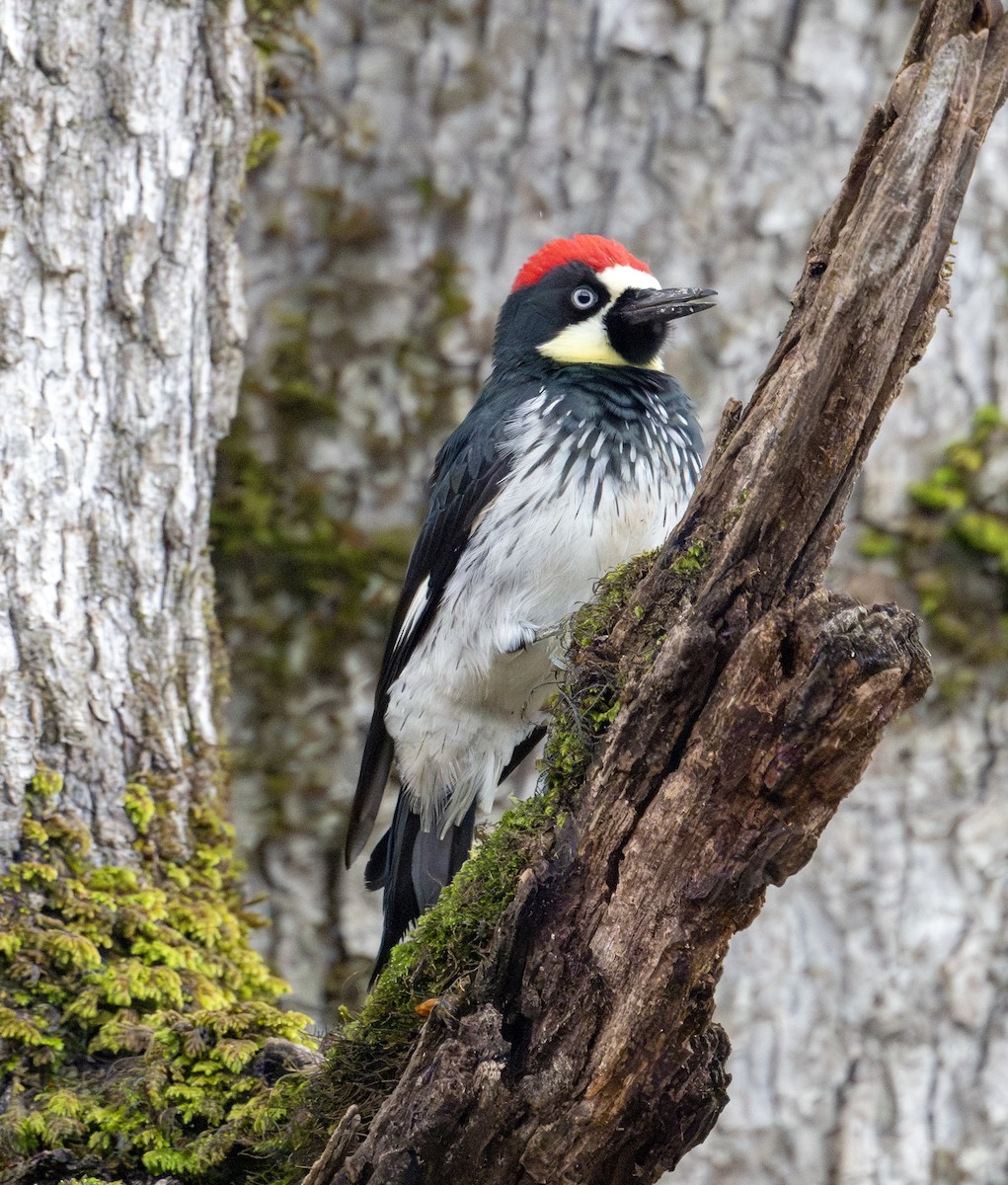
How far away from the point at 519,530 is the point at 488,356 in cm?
112

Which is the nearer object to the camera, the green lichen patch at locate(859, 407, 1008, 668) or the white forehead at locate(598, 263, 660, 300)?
the white forehead at locate(598, 263, 660, 300)

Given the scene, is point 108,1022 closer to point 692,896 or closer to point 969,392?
point 692,896

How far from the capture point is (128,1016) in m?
2.66

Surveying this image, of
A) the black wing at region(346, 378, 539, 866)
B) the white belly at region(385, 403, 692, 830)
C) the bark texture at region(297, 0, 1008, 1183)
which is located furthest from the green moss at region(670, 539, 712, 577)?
the black wing at region(346, 378, 539, 866)

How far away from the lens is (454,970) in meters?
2.17

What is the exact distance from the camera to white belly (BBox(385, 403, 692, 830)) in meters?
3.26

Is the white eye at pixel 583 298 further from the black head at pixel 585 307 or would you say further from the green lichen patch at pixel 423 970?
the green lichen patch at pixel 423 970

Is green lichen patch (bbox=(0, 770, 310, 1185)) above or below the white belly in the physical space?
below

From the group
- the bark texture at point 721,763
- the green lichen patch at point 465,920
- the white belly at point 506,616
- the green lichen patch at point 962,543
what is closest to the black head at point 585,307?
the white belly at point 506,616

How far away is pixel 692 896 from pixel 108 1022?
128 cm

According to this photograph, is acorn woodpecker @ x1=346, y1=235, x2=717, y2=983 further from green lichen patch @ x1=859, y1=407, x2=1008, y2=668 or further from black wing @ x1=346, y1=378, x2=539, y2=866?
green lichen patch @ x1=859, y1=407, x2=1008, y2=668

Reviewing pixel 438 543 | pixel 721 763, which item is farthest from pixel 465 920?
pixel 438 543

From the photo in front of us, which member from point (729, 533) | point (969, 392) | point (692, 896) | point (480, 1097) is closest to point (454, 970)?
point (480, 1097)

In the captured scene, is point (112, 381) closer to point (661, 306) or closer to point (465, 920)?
point (661, 306)
